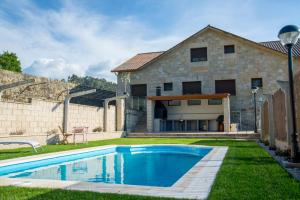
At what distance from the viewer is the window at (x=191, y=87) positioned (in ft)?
87.8

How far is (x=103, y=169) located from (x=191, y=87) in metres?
19.3

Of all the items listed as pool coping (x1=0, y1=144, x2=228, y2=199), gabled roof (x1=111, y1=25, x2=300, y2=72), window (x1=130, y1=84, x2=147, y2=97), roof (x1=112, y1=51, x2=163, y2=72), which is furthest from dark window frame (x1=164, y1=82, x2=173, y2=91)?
pool coping (x1=0, y1=144, x2=228, y2=199)

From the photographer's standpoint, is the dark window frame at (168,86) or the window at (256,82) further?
the dark window frame at (168,86)

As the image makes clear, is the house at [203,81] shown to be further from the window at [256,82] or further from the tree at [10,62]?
the tree at [10,62]

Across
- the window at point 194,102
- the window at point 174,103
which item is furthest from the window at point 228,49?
the window at point 174,103

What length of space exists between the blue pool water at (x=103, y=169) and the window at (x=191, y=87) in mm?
14697

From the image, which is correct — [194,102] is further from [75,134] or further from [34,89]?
[34,89]

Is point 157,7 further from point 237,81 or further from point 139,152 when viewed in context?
point 237,81

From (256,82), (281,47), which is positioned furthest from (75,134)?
(281,47)

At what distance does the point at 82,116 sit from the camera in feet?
59.9

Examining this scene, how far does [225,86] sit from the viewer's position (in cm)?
2595

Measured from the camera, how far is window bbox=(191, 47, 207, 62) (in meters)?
27.2

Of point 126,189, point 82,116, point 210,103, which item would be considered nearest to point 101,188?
point 126,189

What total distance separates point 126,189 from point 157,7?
9.47 m
